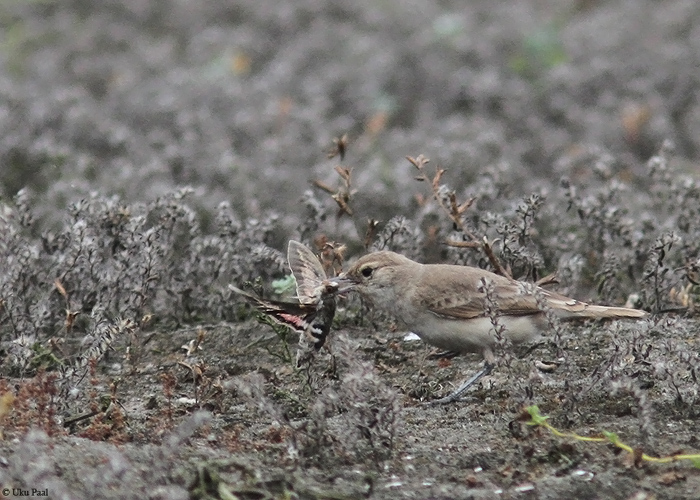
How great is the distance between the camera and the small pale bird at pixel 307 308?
5615mm

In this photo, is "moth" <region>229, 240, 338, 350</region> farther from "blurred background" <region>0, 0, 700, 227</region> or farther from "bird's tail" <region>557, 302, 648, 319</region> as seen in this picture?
"blurred background" <region>0, 0, 700, 227</region>

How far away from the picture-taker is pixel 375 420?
4.73 m

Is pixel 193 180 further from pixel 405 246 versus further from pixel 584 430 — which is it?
pixel 584 430

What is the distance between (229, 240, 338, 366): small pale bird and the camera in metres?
5.61

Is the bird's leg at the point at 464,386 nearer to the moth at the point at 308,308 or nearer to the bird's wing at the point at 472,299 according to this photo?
the bird's wing at the point at 472,299

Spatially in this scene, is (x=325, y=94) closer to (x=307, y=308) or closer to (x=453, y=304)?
(x=453, y=304)

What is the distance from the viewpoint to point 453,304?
6391 millimetres

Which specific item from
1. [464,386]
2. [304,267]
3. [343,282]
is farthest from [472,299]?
[304,267]

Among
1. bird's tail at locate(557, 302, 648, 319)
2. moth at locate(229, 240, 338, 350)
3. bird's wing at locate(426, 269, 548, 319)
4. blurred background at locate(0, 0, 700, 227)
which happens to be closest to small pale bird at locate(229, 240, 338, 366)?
moth at locate(229, 240, 338, 350)

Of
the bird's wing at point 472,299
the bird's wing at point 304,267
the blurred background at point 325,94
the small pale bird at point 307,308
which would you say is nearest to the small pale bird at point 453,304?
the bird's wing at point 472,299

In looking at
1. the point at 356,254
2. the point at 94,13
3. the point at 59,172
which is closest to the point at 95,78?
the point at 94,13

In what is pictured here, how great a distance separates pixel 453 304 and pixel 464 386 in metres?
0.57

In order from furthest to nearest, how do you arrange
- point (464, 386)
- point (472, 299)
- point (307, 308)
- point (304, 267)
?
point (472, 299), point (304, 267), point (464, 386), point (307, 308)

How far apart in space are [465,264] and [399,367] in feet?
3.60
